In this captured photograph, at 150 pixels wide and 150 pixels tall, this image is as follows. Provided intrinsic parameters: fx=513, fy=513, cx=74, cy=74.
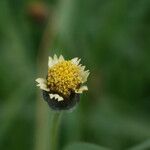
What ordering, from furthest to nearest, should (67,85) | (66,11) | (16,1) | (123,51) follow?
(16,1), (123,51), (66,11), (67,85)

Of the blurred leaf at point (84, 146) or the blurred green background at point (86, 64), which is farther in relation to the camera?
the blurred green background at point (86, 64)

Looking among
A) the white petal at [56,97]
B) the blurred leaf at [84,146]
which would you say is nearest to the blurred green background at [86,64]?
the blurred leaf at [84,146]

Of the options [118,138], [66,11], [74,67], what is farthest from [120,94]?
[74,67]

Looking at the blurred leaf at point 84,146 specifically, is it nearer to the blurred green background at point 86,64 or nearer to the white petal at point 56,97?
the white petal at point 56,97

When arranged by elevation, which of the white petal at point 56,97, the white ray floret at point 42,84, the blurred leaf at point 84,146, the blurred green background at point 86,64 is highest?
the blurred green background at point 86,64

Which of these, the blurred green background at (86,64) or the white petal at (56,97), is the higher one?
the blurred green background at (86,64)

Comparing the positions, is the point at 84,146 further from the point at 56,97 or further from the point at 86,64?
the point at 86,64

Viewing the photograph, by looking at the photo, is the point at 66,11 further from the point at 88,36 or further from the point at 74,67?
the point at 74,67

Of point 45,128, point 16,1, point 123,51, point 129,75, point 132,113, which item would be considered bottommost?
point 45,128
